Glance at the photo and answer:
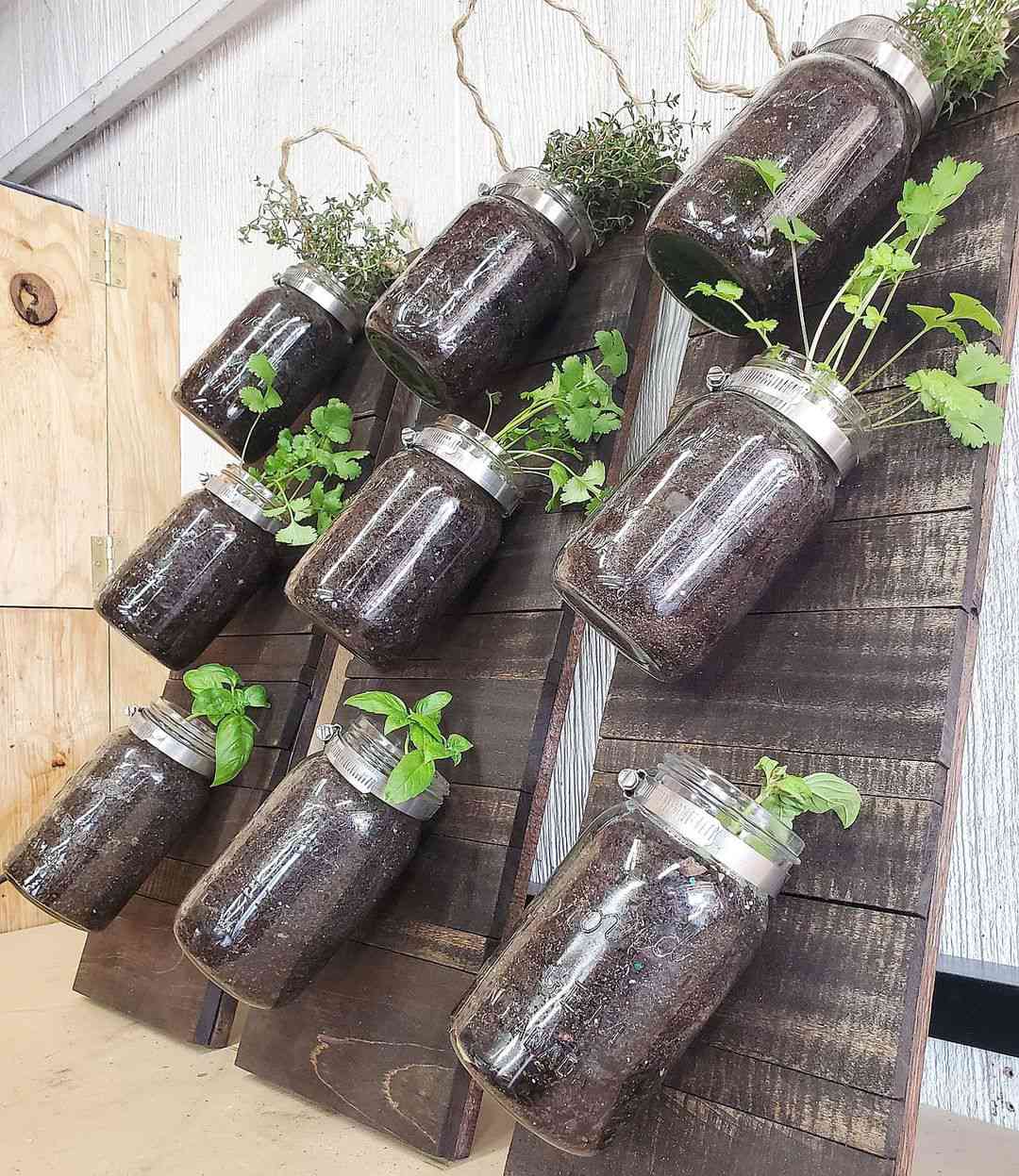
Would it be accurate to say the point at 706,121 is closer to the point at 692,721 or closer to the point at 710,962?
the point at 692,721

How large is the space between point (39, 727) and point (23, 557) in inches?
10.6

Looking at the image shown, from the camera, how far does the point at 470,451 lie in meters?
0.97

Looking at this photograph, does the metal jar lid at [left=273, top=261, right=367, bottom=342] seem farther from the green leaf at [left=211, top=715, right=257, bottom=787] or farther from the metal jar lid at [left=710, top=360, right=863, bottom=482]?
the metal jar lid at [left=710, top=360, right=863, bottom=482]

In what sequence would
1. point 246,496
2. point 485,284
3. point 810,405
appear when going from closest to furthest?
1. point 810,405
2. point 485,284
3. point 246,496

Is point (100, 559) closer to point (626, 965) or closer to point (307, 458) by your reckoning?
point (307, 458)

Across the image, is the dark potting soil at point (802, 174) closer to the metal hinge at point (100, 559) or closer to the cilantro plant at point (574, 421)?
the cilantro plant at point (574, 421)

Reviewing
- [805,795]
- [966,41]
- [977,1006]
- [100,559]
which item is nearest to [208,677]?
[100,559]

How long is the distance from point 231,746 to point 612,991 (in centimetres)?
64

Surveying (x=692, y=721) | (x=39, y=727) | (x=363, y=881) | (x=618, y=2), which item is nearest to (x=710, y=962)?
(x=692, y=721)

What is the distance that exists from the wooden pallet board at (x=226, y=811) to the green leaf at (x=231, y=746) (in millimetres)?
56

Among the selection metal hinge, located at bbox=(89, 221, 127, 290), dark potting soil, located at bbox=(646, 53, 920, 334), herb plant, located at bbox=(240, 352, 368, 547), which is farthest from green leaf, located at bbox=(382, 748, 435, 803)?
metal hinge, located at bbox=(89, 221, 127, 290)

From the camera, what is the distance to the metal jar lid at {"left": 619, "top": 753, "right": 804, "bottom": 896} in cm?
66

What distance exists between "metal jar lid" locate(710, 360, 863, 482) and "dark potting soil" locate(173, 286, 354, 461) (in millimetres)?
685

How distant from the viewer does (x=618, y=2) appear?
3.83 feet
